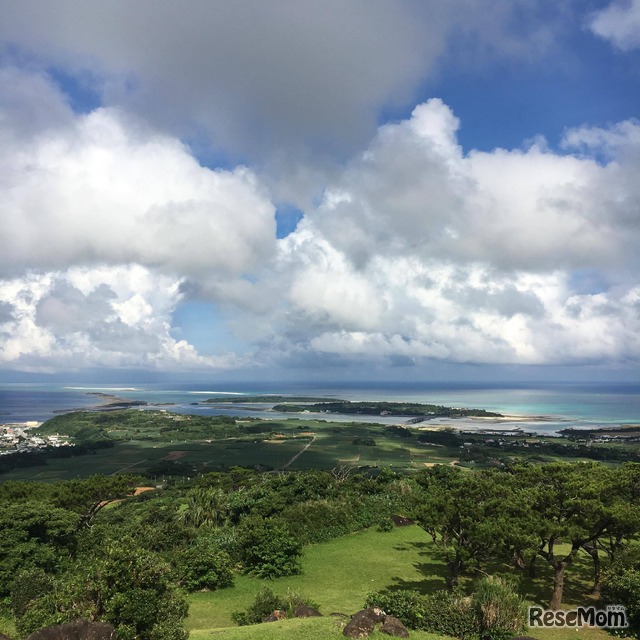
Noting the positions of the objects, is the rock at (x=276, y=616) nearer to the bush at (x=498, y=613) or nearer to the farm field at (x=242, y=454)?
the bush at (x=498, y=613)

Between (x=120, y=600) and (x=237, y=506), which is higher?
(x=120, y=600)

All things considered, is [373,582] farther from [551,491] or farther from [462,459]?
[462,459]

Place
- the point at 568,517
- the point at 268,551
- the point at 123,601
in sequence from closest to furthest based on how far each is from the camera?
the point at 123,601 < the point at 568,517 < the point at 268,551

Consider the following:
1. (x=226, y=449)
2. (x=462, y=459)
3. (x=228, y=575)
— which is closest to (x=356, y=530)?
(x=228, y=575)

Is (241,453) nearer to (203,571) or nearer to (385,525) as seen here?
(385,525)

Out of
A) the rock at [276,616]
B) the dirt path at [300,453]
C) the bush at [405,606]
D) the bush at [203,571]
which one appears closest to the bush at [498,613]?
the bush at [405,606]

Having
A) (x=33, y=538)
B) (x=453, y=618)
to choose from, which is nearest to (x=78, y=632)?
(x=453, y=618)
